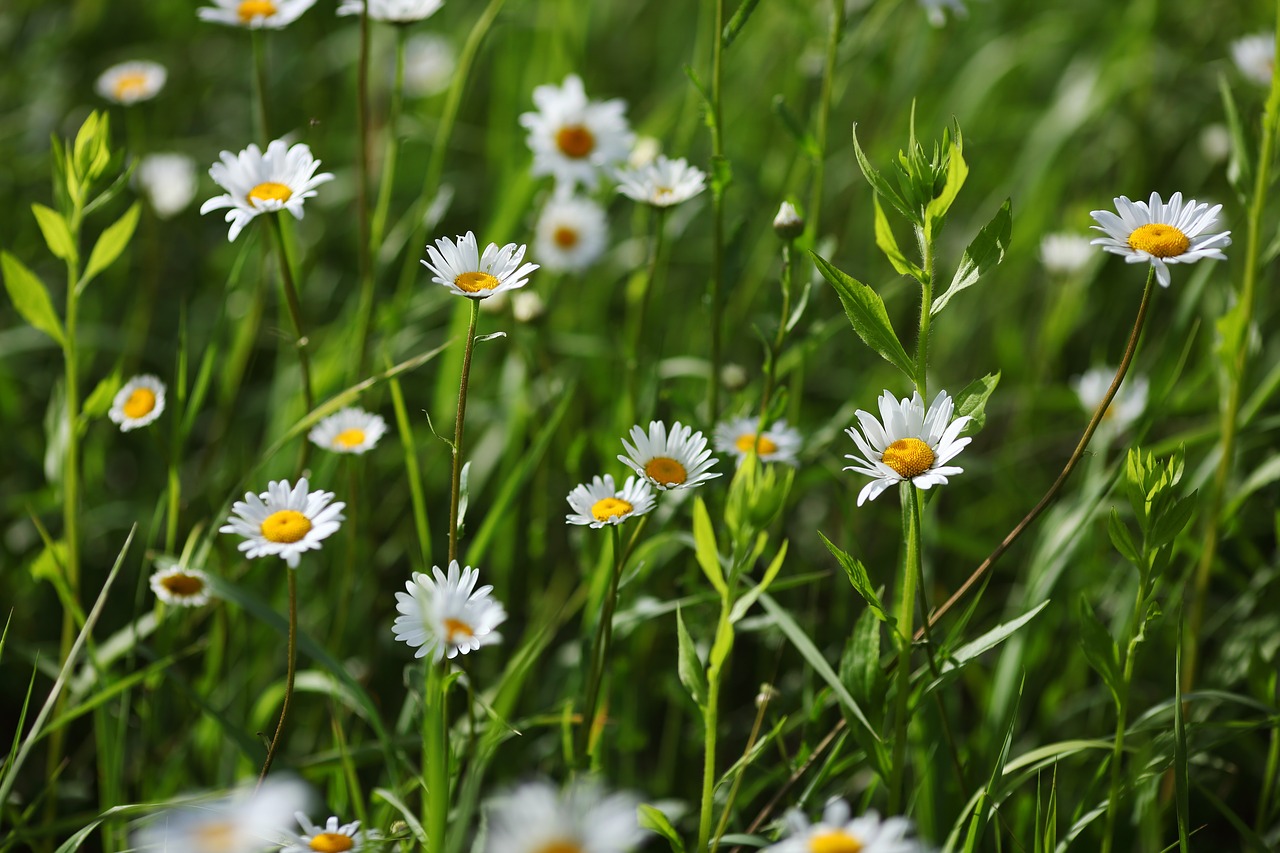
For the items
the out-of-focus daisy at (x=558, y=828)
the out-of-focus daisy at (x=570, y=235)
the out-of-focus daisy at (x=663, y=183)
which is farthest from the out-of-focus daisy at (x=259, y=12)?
the out-of-focus daisy at (x=558, y=828)

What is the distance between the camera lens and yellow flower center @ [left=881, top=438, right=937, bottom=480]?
4.24 feet

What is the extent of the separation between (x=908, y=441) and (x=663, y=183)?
2.57 ft

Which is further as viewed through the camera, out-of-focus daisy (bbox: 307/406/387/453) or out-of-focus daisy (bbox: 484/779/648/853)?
out-of-focus daisy (bbox: 307/406/387/453)

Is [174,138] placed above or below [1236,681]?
above

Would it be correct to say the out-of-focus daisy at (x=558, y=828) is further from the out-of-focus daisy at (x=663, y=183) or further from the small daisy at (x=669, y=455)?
the out-of-focus daisy at (x=663, y=183)

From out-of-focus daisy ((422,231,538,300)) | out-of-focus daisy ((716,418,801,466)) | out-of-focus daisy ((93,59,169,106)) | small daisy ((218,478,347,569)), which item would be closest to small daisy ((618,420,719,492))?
out-of-focus daisy ((716,418,801,466))

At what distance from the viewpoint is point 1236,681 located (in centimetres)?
178

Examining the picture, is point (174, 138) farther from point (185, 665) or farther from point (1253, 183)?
point (1253, 183)

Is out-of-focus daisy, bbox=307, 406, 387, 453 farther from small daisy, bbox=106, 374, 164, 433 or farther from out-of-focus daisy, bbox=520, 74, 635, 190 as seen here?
out-of-focus daisy, bbox=520, 74, 635, 190

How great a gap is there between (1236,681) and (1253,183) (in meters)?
0.83

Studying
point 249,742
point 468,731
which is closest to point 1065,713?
point 468,731

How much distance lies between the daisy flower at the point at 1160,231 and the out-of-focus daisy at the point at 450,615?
2.87 ft

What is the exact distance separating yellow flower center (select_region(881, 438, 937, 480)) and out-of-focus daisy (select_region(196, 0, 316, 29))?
1.31 metres

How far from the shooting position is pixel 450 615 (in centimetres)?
125
